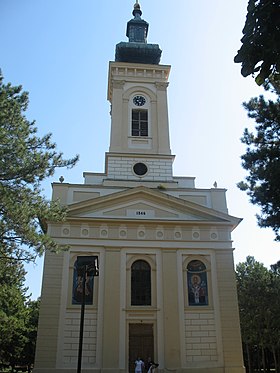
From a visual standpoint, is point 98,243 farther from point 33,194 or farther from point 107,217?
point 33,194

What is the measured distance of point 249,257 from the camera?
42094 millimetres

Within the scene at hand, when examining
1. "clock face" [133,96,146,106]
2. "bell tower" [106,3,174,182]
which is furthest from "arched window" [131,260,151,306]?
"clock face" [133,96,146,106]

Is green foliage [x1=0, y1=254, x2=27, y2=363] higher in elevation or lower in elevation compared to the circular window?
lower

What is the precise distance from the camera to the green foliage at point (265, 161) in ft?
39.5

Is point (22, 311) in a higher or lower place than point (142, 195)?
lower

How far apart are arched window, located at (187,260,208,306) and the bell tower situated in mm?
6190

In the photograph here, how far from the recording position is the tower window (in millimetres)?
28031

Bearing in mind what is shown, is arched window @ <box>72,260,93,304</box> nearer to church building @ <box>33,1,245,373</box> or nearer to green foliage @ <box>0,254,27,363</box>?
church building @ <box>33,1,245,373</box>

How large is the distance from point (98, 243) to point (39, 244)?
7917mm

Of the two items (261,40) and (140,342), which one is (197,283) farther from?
(261,40)

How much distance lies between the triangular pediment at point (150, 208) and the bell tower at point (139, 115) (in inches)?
106

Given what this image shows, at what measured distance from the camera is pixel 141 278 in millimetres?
22219

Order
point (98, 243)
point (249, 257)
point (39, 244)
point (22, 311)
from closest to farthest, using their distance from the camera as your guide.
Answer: point (39, 244), point (98, 243), point (22, 311), point (249, 257)

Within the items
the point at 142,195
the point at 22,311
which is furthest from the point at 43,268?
the point at 22,311
